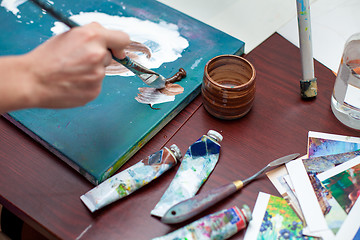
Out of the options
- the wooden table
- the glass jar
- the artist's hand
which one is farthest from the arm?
the glass jar

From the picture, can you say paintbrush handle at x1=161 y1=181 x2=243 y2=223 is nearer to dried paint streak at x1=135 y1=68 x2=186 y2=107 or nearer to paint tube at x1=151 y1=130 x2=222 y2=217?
paint tube at x1=151 y1=130 x2=222 y2=217

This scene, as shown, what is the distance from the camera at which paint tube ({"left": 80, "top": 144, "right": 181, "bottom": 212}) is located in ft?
2.41

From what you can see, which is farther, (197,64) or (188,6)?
(188,6)

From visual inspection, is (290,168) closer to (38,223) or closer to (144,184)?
(144,184)

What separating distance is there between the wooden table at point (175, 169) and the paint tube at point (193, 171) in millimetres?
16

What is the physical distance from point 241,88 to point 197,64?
20 cm

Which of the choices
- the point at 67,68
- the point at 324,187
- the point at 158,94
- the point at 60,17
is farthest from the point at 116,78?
the point at 324,187

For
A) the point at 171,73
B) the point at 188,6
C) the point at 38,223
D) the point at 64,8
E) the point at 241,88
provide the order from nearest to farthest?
the point at 38,223, the point at 241,88, the point at 171,73, the point at 64,8, the point at 188,6

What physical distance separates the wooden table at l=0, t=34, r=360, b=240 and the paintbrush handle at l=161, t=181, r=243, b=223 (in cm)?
2

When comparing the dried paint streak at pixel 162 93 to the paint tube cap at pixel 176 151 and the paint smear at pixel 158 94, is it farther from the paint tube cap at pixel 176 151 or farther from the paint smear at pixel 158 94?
the paint tube cap at pixel 176 151

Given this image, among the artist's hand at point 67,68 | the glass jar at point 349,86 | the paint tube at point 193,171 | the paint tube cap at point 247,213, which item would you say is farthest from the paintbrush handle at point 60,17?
the glass jar at point 349,86

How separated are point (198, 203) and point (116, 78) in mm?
387

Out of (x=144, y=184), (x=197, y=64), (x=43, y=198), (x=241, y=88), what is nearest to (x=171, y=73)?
(x=197, y=64)

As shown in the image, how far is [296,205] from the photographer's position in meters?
0.75
